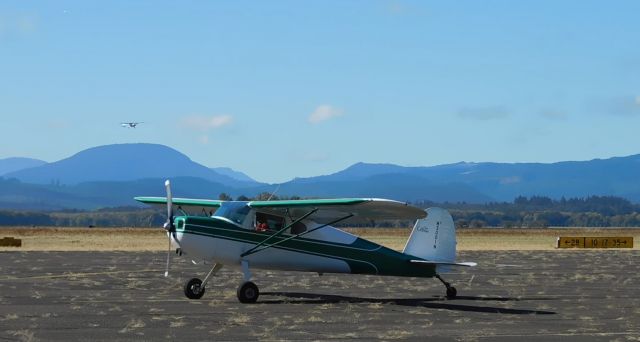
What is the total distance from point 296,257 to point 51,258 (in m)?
23.5

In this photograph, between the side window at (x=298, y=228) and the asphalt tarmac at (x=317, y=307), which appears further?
the side window at (x=298, y=228)

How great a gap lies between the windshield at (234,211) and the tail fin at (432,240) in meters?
3.97

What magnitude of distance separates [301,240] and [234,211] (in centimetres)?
163

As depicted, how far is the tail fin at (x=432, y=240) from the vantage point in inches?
990

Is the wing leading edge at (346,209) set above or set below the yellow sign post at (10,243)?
above

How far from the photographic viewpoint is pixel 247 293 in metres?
22.7

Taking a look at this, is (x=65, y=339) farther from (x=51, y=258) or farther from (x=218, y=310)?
(x=51, y=258)

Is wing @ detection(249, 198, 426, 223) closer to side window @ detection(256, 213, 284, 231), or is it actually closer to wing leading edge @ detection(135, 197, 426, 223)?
wing leading edge @ detection(135, 197, 426, 223)

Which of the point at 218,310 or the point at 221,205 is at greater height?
the point at 221,205

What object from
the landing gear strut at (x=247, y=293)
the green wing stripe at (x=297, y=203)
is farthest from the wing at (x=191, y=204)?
the landing gear strut at (x=247, y=293)

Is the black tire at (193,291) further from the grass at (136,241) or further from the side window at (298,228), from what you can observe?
the grass at (136,241)

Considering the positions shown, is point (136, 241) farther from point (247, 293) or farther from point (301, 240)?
point (247, 293)

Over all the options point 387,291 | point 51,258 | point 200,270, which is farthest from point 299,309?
point 51,258

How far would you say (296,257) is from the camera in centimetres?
2409
